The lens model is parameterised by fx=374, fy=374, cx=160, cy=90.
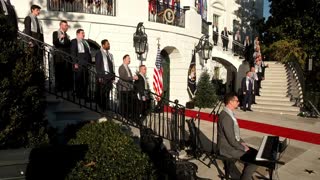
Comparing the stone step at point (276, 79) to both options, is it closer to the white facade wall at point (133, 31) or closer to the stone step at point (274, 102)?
the stone step at point (274, 102)

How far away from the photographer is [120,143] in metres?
5.10

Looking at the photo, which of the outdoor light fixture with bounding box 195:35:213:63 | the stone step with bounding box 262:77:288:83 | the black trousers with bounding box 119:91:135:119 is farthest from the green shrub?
the stone step with bounding box 262:77:288:83

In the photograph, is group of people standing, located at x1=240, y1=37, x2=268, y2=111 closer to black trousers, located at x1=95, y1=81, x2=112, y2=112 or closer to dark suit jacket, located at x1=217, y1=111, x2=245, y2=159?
black trousers, located at x1=95, y1=81, x2=112, y2=112

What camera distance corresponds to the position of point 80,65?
791 cm

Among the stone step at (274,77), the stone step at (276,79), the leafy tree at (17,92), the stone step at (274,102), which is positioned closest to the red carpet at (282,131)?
the stone step at (274,102)

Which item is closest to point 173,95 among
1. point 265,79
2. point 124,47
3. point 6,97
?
point 124,47

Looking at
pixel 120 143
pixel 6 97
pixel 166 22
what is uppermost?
pixel 166 22

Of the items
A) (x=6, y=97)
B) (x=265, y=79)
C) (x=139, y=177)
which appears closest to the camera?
(x=6, y=97)

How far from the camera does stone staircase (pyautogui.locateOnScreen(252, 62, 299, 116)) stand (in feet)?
54.8

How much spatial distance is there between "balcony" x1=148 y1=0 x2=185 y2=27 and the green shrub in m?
10.1

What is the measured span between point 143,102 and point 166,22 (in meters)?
7.32

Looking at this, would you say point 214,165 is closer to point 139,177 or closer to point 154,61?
point 139,177

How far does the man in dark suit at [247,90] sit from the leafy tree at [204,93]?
4.57 feet

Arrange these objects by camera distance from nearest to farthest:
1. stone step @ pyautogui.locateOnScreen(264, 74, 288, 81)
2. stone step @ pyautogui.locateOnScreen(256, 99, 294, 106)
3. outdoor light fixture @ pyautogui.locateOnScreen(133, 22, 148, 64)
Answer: outdoor light fixture @ pyautogui.locateOnScreen(133, 22, 148, 64) < stone step @ pyautogui.locateOnScreen(256, 99, 294, 106) < stone step @ pyautogui.locateOnScreen(264, 74, 288, 81)
